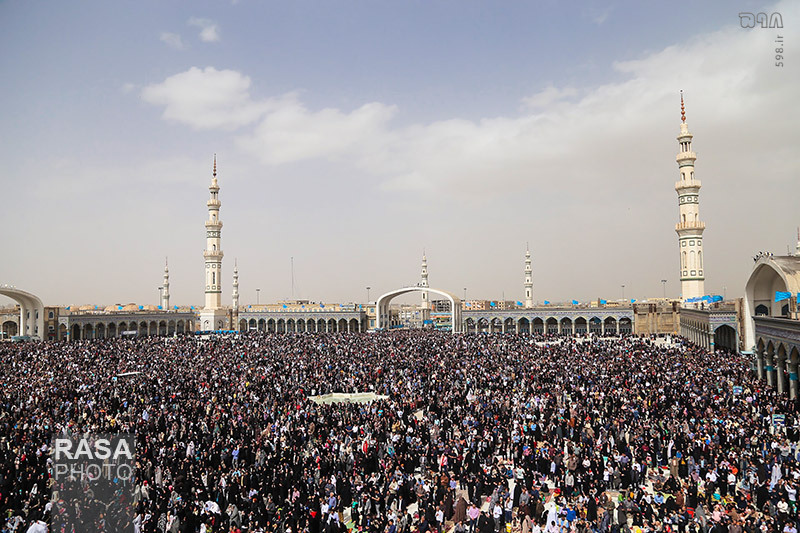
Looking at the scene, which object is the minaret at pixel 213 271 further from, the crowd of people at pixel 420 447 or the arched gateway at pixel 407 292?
the crowd of people at pixel 420 447

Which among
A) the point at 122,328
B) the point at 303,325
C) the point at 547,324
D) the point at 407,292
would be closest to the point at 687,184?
the point at 547,324

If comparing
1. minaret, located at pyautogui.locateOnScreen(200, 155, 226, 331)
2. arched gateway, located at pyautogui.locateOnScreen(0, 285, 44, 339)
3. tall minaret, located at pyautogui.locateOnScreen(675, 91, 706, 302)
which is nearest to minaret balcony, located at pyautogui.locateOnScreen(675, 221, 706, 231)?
tall minaret, located at pyautogui.locateOnScreen(675, 91, 706, 302)

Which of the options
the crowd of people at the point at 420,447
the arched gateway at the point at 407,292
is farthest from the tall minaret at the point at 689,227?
the crowd of people at the point at 420,447

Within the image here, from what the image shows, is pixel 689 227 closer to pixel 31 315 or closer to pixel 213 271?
pixel 213 271

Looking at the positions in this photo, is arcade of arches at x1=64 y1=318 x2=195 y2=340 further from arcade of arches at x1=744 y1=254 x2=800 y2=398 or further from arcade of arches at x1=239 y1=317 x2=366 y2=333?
arcade of arches at x1=744 y1=254 x2=800 y2=398

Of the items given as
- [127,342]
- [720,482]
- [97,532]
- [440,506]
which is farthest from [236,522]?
[127,342]
